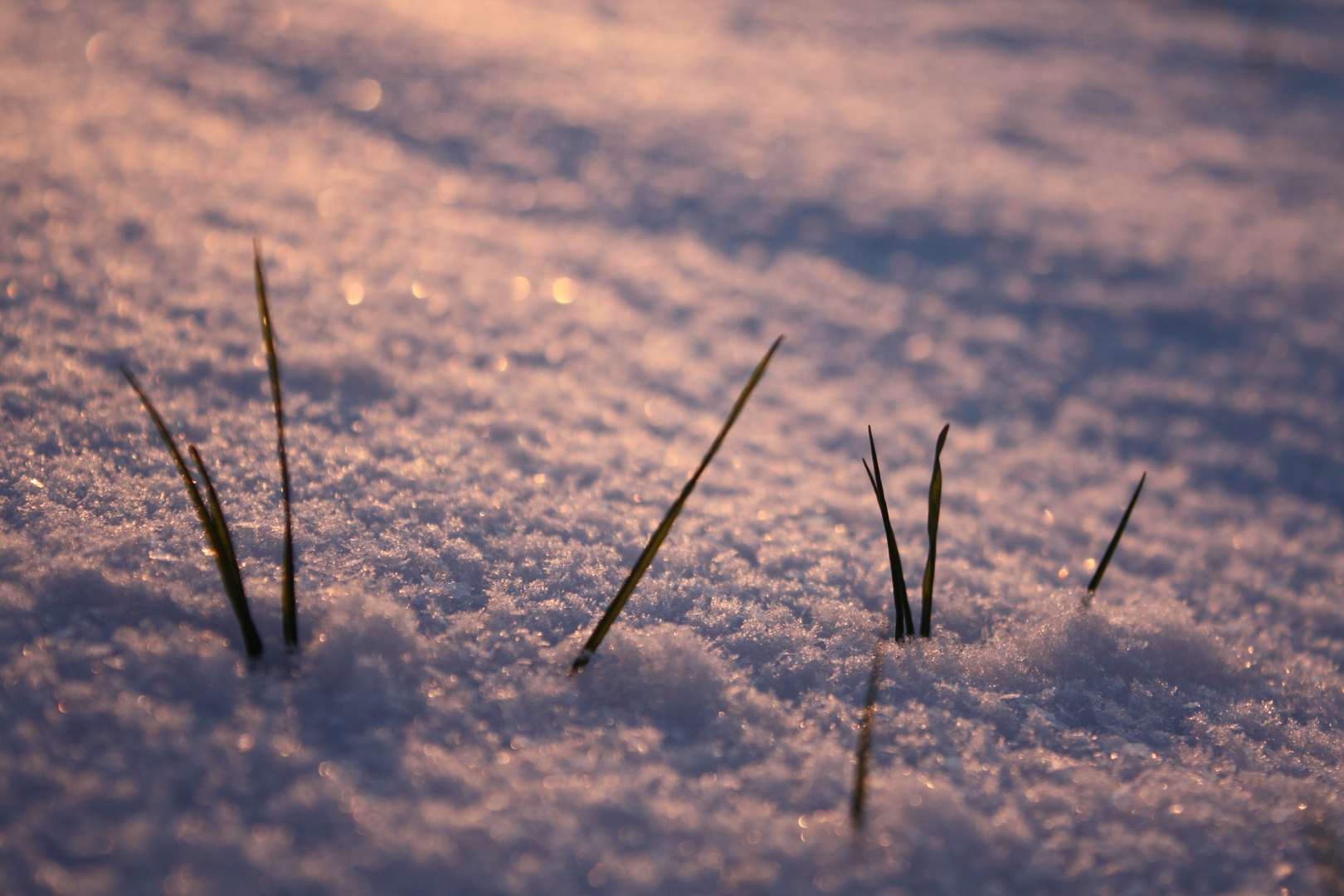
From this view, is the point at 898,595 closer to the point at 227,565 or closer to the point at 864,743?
the point at 864,743

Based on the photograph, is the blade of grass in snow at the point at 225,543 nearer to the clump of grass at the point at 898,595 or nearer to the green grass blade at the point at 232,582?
the green grass blade at the point at 232,582

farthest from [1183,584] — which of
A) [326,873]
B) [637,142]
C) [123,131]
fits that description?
[123,131]

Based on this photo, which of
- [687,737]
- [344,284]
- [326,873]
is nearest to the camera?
[326,873]

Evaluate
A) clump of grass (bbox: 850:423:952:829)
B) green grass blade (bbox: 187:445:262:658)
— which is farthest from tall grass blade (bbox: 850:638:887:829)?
green grass blade (bbox: 187:445:262:658)

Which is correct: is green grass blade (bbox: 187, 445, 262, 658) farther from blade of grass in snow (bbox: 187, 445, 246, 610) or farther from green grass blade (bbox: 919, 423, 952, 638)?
green grass blade (bbox: 919, 423, 952, 638)

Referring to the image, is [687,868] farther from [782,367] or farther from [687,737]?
[782,367]

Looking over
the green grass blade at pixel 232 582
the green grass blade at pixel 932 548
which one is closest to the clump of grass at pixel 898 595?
the green grass blade at pixel 932 548
